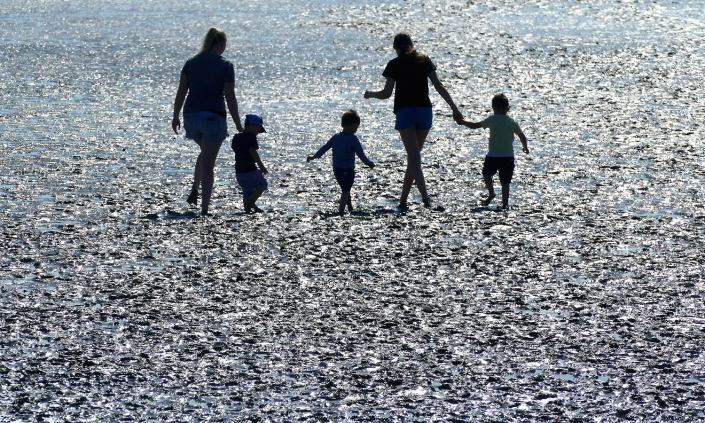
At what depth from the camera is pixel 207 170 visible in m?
11.3

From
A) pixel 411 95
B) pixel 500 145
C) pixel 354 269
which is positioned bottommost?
pixel 354 269

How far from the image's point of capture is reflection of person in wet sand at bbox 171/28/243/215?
11.0 m

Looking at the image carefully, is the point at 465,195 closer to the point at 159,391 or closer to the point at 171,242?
the point at 171,242

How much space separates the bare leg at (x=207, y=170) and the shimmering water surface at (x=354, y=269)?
0.19 metres

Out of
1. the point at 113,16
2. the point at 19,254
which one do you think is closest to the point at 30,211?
the point at 19,254

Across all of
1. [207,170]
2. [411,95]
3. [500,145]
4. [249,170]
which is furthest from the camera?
[500,145]

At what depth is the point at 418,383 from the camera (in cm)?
637

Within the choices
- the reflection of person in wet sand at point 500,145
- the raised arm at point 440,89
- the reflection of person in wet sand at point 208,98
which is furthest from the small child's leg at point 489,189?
the reflection of person in wet sand at point 208,98

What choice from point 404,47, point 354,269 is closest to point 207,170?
point 404,47

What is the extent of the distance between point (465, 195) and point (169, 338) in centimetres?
566

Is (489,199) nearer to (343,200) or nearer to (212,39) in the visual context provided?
(343,200)

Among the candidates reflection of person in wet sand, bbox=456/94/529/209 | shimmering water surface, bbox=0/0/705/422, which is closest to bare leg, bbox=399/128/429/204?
shimmering water surface, bbox=0/0/705/422

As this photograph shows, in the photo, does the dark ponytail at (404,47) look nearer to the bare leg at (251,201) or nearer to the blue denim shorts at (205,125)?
the blue denim shorts at (205,125)

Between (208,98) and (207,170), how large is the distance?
30.3 inches
